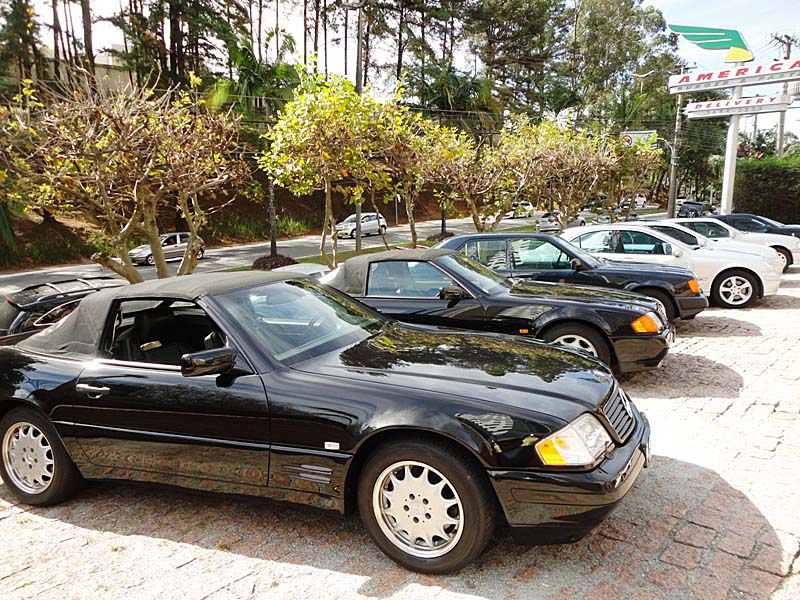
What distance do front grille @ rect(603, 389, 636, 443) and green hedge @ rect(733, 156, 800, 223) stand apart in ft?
103

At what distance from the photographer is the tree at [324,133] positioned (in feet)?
36.0

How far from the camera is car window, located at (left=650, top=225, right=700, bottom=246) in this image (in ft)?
36.4

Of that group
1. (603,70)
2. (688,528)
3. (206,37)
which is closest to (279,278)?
(688,528)

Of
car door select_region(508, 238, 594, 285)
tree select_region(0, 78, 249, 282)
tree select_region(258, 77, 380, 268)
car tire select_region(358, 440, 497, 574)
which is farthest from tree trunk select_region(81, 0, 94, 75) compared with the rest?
car tire select_region(358, 440, 497, 574)

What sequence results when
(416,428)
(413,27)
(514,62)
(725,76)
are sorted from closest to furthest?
(416,428) < (725,76) < (413,27) < (514,62)

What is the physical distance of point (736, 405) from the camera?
17.6ft

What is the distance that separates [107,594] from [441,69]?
41002 mm

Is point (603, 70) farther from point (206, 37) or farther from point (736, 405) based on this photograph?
point (736, 405)

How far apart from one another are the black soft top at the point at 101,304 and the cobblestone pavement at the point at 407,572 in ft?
3.52

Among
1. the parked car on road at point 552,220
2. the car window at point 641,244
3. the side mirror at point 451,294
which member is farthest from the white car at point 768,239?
the side mirror at point 451,294

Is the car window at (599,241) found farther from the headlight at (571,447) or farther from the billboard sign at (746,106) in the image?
the billboard sign at (746,106)

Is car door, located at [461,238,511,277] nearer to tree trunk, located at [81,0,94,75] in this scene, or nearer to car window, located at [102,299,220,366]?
car window, located at [102,299,220,366]

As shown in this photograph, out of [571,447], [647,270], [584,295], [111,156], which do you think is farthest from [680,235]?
[111,156]

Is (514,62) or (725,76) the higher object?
(514,62)
